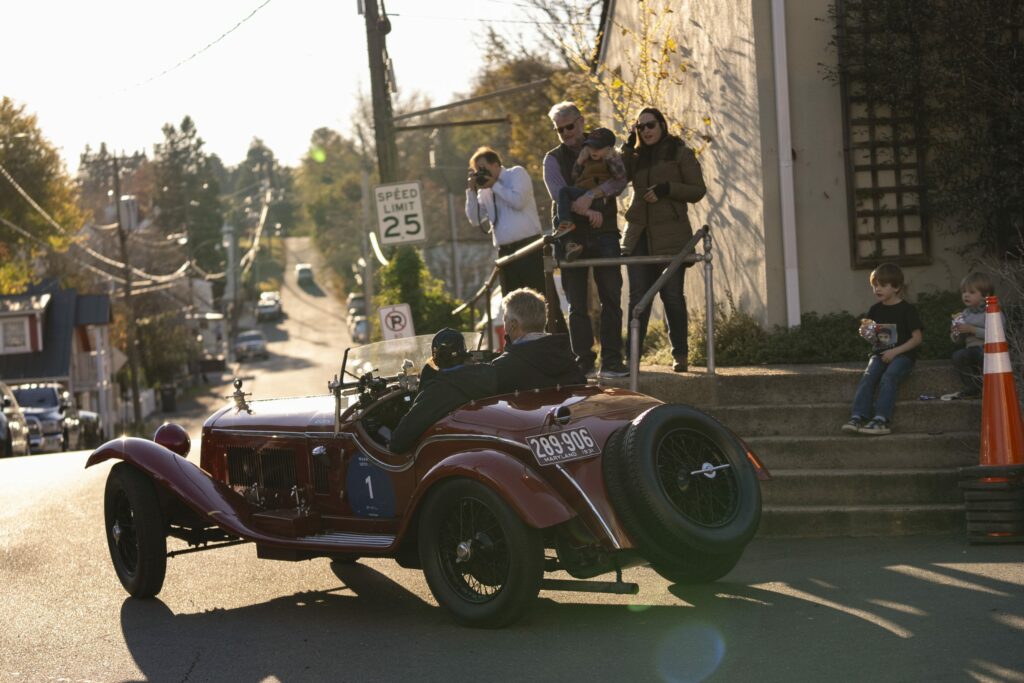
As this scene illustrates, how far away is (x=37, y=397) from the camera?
37469 mm

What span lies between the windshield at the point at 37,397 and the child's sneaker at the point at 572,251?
29.7 metres

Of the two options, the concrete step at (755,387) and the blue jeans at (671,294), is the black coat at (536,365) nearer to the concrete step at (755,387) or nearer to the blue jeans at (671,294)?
the concrete step at (755,387)

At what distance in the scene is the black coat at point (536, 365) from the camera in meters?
7.27

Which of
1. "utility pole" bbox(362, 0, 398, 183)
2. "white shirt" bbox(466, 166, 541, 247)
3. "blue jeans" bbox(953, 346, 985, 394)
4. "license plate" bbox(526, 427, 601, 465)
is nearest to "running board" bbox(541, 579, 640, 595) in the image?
"license plate" bbox(526, 427, 601, 465)

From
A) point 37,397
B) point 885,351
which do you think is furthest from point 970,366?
point 37,397

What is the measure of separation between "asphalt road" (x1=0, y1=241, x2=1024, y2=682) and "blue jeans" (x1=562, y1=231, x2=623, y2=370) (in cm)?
230

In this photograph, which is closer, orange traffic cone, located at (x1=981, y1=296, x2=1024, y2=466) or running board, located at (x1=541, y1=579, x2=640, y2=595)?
running board, located at (x1=541, y1=579, x2=640, y2=595)

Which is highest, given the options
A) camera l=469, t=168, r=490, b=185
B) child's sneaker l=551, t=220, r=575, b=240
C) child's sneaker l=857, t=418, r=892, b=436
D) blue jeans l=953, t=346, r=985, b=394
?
camera l=469, t=168, r=490, b=185

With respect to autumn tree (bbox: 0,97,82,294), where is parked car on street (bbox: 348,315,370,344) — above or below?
below

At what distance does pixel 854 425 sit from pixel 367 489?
3491mm

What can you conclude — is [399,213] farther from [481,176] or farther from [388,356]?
[388,356]

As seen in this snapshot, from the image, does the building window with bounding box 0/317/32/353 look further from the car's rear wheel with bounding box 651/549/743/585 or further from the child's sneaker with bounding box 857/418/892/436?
the car's rear wheel with bounding box 651/549/743/585

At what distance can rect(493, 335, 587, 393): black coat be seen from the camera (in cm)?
727

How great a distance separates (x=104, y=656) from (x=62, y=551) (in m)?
3.37
